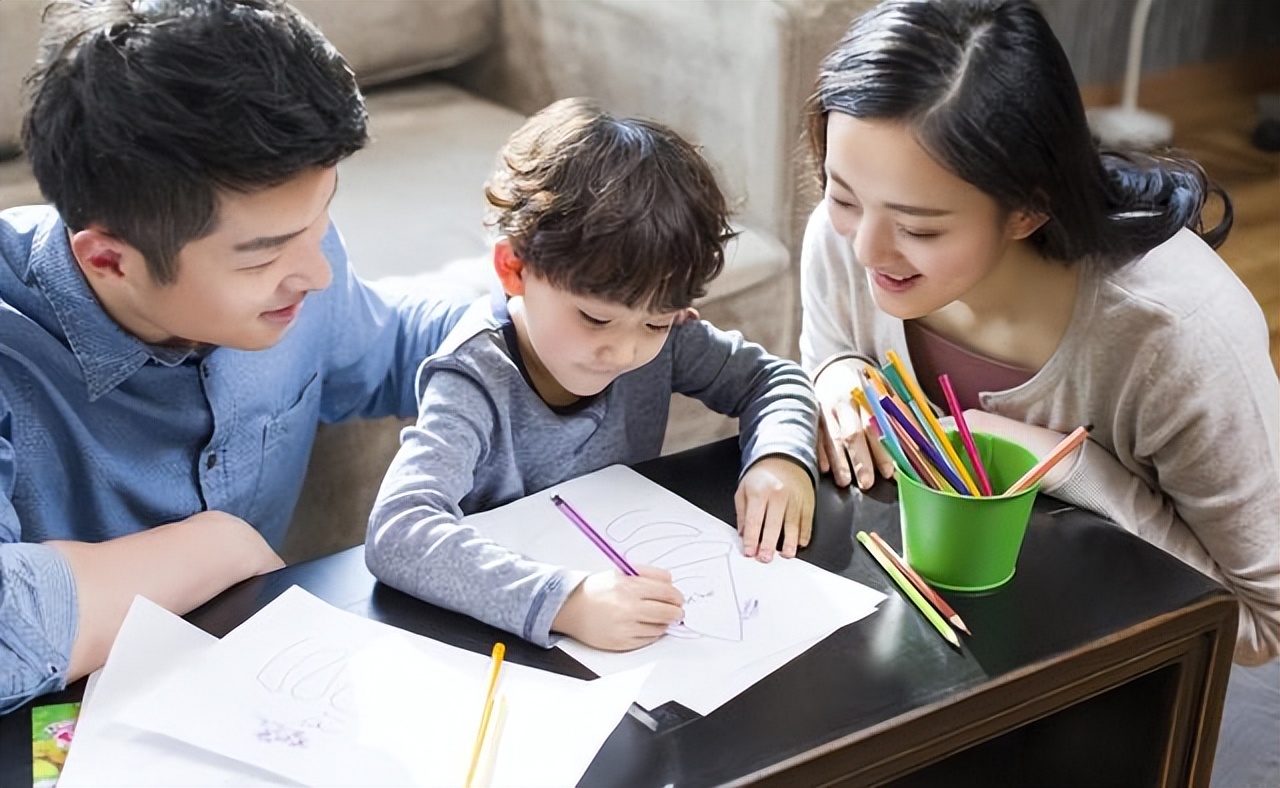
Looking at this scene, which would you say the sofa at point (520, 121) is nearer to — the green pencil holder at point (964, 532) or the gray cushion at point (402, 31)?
the gray cushion at point (402, 31)

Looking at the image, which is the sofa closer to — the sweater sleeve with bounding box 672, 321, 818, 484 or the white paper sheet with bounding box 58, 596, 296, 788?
the sweater sleeve with bounding box 672, 321, 818, 484

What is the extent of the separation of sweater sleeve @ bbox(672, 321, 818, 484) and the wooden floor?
1.52 m

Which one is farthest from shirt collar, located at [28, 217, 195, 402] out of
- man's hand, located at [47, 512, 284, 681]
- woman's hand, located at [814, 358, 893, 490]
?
woman's hand, located at [814, 358, 893, 490]

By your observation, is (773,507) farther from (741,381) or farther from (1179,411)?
(1179,411)

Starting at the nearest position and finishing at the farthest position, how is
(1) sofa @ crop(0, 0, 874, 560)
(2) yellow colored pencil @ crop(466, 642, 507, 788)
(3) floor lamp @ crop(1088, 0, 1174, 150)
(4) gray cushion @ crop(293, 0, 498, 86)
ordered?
(2) yellow colored pencil @ crop(466, 642, 507, 788) → (1) sofa @ crop(0, 0, 874, 560) → (4) gray cushion @ crop(293, 0, 498, 86) → (3) floor lamp @ crop(1088, 0, 1174, 150)

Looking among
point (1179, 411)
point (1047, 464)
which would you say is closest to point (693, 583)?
point (1047, 464)

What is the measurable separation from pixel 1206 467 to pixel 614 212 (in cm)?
56

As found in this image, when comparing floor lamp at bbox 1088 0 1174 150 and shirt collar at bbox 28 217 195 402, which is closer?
shirt collar at bbox 28 217 195 402

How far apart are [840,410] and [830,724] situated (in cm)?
41

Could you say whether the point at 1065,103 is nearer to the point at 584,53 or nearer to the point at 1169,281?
the point at 1169,281

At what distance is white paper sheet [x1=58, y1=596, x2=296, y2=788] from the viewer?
2.61ft

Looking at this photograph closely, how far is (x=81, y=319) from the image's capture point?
3.41ft

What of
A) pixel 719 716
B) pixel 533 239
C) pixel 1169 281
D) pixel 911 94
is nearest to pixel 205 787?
pixel 719 716

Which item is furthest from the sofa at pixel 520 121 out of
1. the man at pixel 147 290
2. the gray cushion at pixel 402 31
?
the man at pixel 147 290
